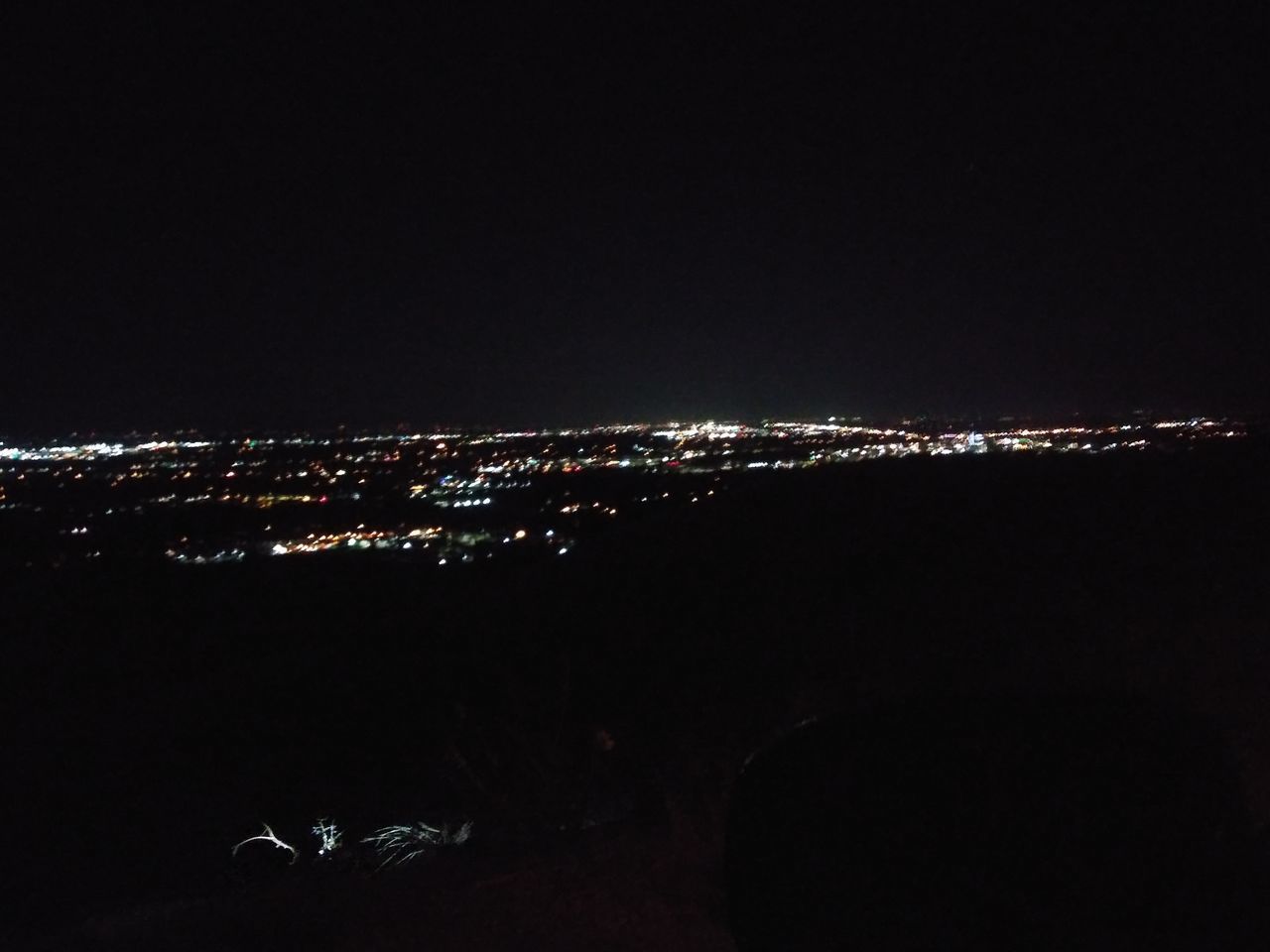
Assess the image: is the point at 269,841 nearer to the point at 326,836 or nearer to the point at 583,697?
A: the point at 326,836

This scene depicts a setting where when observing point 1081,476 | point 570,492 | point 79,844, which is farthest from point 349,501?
point 79,844

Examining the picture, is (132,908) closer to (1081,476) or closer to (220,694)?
(220,694)

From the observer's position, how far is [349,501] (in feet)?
153

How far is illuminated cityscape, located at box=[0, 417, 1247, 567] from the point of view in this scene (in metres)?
32.3

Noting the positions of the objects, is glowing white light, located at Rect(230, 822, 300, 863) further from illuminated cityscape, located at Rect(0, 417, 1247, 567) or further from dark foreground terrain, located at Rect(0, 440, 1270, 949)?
illuminated cityscape, located at Rect(0, 417, 1247, 567)

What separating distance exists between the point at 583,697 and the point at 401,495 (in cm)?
3962

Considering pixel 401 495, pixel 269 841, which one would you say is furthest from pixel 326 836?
pixel 401 495

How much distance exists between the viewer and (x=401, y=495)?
162ft

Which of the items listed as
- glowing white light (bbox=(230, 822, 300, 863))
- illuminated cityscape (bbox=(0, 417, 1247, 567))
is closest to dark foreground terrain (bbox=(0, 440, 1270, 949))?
glowing white light (bbox=(230, 822, 300, 863))

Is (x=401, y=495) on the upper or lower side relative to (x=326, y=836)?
lower

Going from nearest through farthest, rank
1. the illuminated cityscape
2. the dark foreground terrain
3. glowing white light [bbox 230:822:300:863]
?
the dark foreground terrain, glowing white light [bbox 230:822:300:863], the illuminated cityscape

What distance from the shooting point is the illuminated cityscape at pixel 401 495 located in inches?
1273

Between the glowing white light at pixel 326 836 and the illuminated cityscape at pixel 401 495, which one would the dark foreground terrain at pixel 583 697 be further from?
the illuminated cityscape at pixel 401 495

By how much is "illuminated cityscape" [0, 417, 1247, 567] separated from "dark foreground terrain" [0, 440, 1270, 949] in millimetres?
9001
